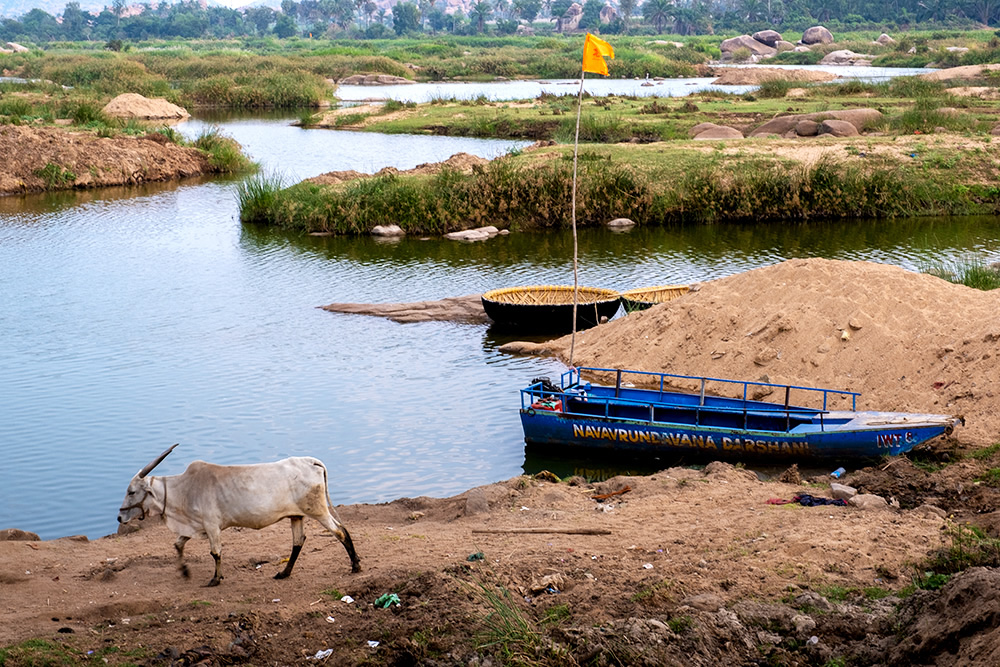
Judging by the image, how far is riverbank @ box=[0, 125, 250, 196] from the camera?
41.4 metres

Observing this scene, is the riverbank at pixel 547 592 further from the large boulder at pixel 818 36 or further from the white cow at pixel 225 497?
the large boulder at pixel 818 36

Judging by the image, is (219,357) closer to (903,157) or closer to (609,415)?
(609,415)

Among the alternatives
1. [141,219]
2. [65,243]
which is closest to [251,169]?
[141,219]

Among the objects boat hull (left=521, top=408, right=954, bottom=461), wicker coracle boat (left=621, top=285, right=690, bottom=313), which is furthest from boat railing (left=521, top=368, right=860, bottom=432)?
wicker coracle boat (left=621, top=285, right=690, bottom=313)

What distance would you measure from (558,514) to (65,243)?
24.7 m

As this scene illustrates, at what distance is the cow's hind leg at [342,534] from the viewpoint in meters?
9.32

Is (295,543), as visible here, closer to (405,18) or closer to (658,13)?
(658,13)

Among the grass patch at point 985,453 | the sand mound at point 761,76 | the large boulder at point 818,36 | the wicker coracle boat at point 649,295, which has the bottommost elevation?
the grass patch at point 985,453

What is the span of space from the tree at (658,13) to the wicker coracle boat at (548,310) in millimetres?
165624

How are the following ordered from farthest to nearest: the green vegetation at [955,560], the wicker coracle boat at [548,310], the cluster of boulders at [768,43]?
the cluster of boulders at [768,43] → the wicker coracle boat at [548,310] → the green vegetation at [955,560]

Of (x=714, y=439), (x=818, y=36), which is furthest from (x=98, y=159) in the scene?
(x=818, y=36)

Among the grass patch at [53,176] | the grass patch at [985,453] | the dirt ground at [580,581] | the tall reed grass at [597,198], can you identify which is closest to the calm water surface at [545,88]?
the grass patch at [53,176]

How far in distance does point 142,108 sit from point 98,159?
22.7m

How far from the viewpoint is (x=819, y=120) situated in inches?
1631
